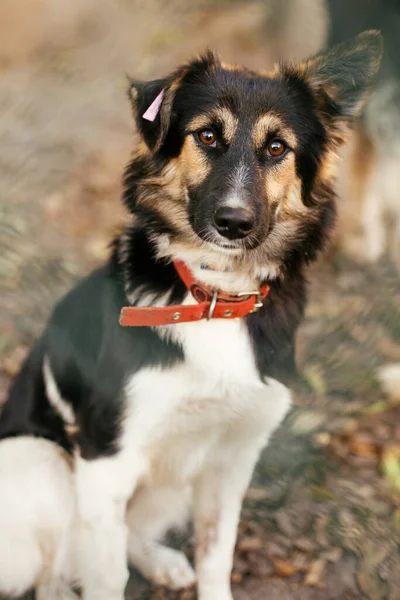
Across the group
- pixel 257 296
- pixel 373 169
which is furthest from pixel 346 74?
pixel 373 169

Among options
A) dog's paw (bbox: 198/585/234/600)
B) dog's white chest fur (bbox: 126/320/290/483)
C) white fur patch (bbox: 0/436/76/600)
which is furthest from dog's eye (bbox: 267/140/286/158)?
dog's paw (bbox: 198/585/234/600)

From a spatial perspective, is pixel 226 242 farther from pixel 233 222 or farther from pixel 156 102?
pixel 156 102

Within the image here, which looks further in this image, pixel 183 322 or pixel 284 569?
pixel 284 569

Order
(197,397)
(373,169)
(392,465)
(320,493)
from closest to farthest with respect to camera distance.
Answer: (197,397) → (320,493) → (392,465) → (373,169)

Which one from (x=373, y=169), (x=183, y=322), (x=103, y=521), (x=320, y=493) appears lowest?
(x=320, y=493)

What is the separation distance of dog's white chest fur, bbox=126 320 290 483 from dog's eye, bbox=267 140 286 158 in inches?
22.0

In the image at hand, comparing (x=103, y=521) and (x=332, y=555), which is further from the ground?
(x=103, y=521)

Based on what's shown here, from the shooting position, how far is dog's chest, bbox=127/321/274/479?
1986 millimetres

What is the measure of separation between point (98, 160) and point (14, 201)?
87 centimetres

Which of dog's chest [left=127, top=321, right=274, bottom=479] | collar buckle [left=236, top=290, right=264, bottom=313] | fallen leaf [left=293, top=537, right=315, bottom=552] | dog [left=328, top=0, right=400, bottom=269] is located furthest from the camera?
dog [left=328, top=0, right=400, bottom=269]

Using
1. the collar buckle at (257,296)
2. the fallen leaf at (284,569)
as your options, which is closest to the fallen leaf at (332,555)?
the fallen leaf at (284,569)

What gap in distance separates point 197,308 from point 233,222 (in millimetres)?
309

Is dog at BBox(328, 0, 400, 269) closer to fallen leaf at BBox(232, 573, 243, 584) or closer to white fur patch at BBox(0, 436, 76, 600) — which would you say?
fallen leaf at BBox(232, 573, 243, 584)

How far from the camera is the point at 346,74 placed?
6.72ft
